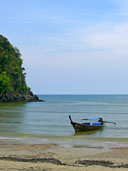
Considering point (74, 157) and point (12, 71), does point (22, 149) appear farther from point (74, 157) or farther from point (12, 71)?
point (12, 71)

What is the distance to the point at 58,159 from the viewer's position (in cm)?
1745

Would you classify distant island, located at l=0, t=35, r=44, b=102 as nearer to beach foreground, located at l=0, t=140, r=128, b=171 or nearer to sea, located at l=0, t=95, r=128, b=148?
sea, located at l=0, t=95, r=128, b=148

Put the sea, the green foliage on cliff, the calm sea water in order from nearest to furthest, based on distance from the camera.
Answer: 1. the sea
2. the calm sea water
3. the green foliage on cliff

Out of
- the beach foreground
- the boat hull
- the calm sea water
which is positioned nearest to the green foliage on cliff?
the calm sea water

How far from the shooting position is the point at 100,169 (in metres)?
15.1

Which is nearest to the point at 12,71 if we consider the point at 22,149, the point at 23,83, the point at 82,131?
the point at 23,83

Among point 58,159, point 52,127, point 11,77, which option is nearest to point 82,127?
point 52,127

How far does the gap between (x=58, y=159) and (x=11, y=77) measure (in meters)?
109

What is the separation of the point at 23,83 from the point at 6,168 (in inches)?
4632

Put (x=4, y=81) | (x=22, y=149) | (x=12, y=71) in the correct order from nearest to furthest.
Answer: (x=22, y=149) → (x=4, y=81) → (x=12, y=71)

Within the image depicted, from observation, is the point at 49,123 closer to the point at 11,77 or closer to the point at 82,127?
the point at 82,127

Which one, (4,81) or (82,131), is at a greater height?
(4,81)

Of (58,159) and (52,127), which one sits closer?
(58,159)

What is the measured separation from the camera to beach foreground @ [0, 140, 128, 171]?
15414mm
